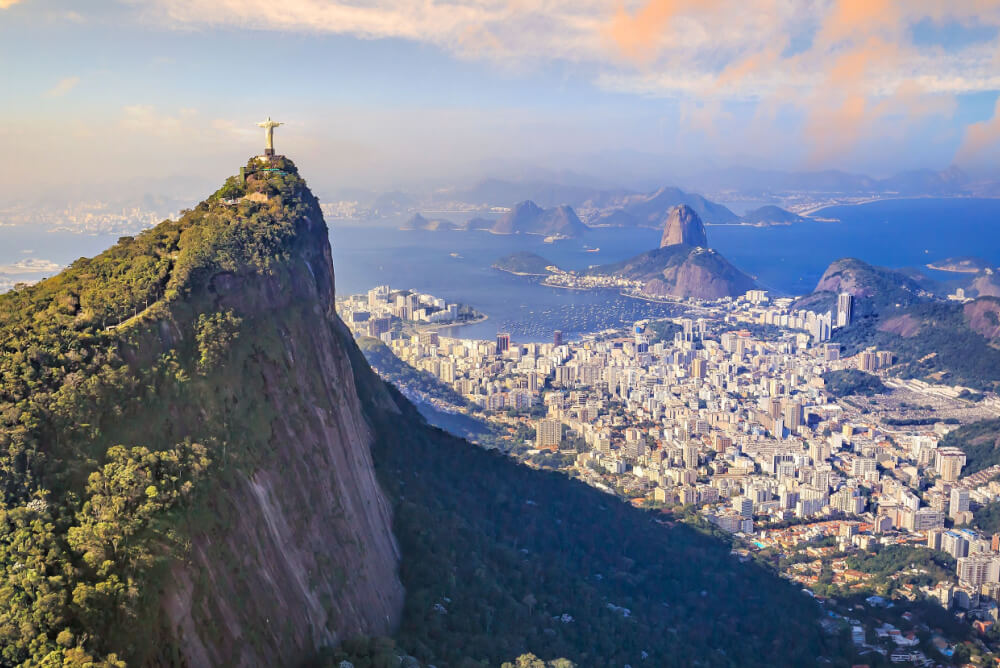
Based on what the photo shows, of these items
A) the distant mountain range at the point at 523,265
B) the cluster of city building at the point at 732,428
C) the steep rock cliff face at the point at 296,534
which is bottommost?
the cluster of city building at the point at 732,428

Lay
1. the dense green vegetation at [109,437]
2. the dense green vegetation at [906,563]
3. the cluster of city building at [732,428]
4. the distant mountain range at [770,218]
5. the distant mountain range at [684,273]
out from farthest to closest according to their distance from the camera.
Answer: the distant mountain range at [770,218] < the distant mountain range at [684,273] < the cluster of city building at [732,428] < the dense green vegetation at [906,563] < the dense green vegetation at [109,437]

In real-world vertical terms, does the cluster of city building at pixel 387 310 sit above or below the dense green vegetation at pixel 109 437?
below

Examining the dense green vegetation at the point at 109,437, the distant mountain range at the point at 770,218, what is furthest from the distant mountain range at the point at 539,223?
the dense green vegetation at the point at 109,437

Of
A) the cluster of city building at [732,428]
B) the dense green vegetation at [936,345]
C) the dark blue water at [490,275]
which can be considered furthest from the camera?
the dark blue water at [490,275]

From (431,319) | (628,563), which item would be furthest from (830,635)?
(431,319)

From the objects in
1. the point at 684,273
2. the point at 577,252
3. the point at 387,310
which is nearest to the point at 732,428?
the point at 387,310

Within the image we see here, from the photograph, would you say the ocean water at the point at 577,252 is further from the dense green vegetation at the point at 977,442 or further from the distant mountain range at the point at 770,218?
the dense green vegetation at the point at 977,442

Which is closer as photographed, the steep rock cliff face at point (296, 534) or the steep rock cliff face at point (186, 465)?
the steep rock cliff face at point (186, 465)
